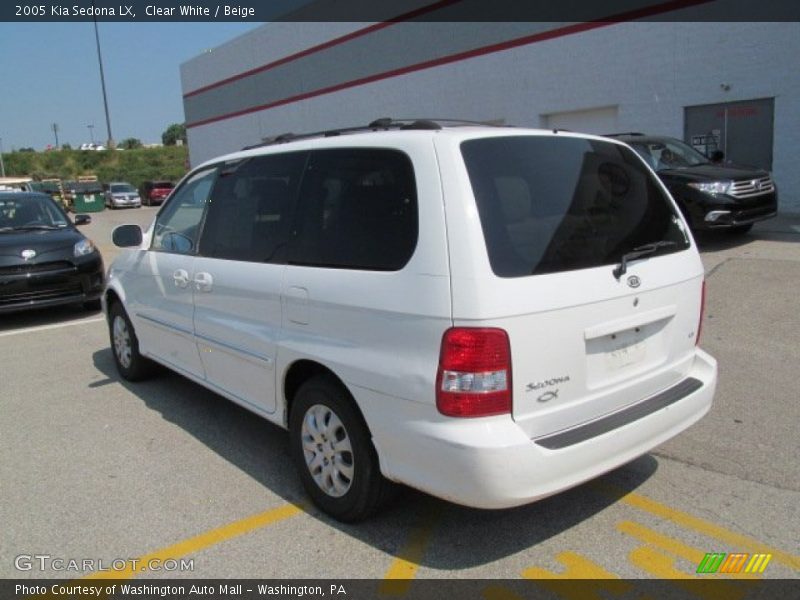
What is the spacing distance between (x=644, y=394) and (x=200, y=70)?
38.3 metres

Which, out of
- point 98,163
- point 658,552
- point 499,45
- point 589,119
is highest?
point 499,45

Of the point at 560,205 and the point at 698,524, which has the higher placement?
the point at 560,205

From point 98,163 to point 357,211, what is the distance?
248ft

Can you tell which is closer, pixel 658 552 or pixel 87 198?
pixel 658 552

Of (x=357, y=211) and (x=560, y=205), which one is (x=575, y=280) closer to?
(x=560, y=205)

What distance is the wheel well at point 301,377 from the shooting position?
3.24 m

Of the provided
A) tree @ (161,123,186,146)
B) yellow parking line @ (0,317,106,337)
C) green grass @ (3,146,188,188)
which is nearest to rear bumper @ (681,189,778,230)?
yellow parking line @ (0,317,106,337)

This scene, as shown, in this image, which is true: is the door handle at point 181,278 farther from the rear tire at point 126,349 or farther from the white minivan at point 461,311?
the rear tire at point 126,349

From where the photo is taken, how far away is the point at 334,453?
3297 mm

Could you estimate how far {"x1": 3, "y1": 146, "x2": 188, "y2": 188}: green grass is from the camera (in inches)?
2579

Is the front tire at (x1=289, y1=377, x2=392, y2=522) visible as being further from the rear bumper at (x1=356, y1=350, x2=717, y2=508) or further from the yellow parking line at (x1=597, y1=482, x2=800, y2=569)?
the yellow parking line at (x1=597, y1=482, x2=800, y2=569)

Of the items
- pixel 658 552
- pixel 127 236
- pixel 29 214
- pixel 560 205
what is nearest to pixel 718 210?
pixel 560 205

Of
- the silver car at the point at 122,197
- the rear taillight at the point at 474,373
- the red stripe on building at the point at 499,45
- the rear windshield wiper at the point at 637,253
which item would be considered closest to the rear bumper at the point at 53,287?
the rear taillight at the point at 474,373

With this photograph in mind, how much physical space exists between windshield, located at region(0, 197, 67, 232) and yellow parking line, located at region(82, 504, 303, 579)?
7094mm
